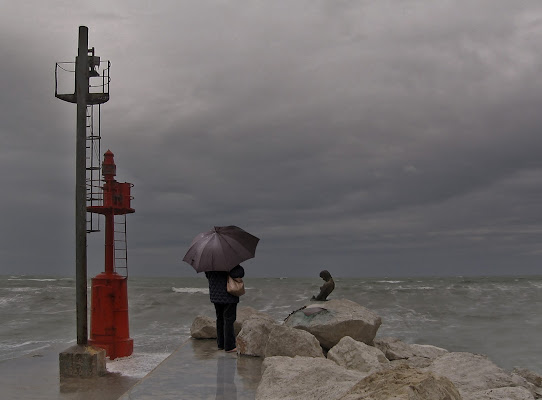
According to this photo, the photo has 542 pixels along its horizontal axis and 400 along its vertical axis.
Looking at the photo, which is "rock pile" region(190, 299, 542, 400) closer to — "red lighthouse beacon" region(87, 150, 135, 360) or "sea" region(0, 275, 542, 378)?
"red lighthouse beacon" region(87, 150, 135, 360)

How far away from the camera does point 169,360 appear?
6.73 m

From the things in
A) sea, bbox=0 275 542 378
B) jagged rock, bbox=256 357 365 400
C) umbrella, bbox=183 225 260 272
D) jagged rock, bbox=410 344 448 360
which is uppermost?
umbrella, bbox=183 225 260 272

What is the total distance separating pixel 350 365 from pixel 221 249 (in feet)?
6.80

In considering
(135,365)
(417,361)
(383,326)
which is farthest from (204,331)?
(383,326)

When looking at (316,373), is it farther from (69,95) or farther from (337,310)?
(69,95)

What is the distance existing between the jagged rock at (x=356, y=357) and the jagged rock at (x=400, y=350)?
1977 mm

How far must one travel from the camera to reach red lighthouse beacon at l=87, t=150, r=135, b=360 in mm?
9117

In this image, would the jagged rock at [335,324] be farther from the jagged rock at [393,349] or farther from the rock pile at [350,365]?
the jagged rock at [393,349]

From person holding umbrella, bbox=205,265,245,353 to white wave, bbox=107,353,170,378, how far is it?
70.3 inches

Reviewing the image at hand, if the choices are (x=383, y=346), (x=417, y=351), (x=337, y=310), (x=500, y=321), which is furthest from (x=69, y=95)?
(x=500, y=321)

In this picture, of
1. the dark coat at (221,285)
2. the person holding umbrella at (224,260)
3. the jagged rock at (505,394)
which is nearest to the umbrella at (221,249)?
the person holding umbrella at (224,260)

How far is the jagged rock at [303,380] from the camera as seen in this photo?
4277 mm

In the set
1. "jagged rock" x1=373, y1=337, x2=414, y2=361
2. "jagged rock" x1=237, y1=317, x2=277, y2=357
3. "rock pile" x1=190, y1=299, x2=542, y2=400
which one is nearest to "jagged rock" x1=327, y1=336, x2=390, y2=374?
"rock pile" x1=190, y1=299, x2=542, y2=400

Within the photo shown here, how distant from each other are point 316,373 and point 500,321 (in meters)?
18.8
